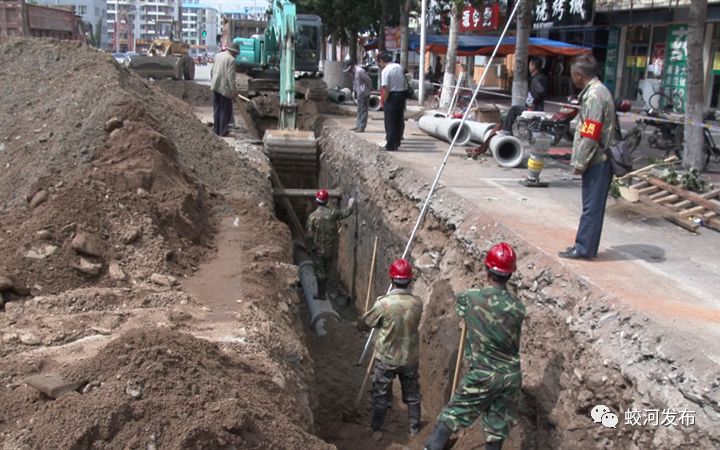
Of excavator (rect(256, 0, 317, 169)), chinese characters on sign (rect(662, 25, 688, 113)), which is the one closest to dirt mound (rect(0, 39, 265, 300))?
excavator (rect(256, 0, 317, 169))

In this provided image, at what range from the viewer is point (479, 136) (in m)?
13.1

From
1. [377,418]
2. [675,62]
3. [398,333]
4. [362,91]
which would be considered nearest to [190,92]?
[362,91]

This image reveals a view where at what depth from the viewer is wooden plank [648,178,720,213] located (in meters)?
8.25

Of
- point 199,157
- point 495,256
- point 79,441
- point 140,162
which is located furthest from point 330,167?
point 79,441

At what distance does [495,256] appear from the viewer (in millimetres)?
5109

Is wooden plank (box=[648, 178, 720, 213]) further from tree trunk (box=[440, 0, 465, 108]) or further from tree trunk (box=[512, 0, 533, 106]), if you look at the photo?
tree trunk (box=[440, 0, 465, 108])

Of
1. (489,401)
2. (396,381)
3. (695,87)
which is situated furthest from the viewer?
(695,87)

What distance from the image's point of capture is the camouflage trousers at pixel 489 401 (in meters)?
5.10

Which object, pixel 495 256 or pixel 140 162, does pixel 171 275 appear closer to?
pixel 140 162

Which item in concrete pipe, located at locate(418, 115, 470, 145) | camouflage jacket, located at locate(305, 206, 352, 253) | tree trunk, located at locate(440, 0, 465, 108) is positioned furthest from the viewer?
tree trunk, located at locate(440, 0, 465, 108)

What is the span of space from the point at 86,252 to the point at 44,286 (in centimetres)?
54

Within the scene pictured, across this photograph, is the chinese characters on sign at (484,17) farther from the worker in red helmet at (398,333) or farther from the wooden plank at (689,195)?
the worker in red helmet at (398,333)

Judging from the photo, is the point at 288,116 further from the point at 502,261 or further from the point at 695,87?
the point at 502,261

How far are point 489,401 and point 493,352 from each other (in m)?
0.39
